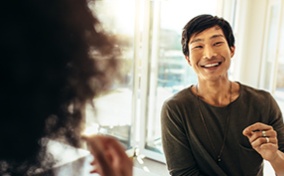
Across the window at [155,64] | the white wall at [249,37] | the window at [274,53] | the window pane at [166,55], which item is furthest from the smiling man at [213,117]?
the white wall at [249,37]

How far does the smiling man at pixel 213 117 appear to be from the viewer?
1.11 meters

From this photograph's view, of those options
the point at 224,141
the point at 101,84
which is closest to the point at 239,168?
the point at 224,141

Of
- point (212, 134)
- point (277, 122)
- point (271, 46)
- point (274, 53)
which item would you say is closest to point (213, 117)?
point (212, 134)

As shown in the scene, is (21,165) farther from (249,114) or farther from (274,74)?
(274,74)

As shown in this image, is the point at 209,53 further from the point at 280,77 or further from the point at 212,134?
the point at 280,77

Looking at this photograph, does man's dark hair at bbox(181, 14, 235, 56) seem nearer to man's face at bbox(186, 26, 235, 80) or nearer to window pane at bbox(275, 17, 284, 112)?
man's face at bbox(186, 26, 235, 80)

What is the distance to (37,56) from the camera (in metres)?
0.29

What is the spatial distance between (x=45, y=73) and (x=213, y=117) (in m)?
0.95

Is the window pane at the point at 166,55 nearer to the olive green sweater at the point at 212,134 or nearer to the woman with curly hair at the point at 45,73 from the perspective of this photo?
the olive green sweater at the point at 212,134

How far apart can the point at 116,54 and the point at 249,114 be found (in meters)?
0.93

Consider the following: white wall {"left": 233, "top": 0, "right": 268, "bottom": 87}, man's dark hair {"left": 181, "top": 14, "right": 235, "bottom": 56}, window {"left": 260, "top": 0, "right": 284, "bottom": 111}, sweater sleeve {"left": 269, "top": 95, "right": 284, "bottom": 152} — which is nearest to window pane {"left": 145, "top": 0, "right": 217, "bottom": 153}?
white wall {"left": 233, "top": 0, "right": 268, "bottom": 87}

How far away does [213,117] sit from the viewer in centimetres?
115

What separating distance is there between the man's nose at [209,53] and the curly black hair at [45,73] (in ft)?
2.78

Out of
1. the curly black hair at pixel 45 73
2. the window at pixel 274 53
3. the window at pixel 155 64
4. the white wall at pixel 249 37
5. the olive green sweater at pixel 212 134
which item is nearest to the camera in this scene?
the curly black hair at pixel 45 73
